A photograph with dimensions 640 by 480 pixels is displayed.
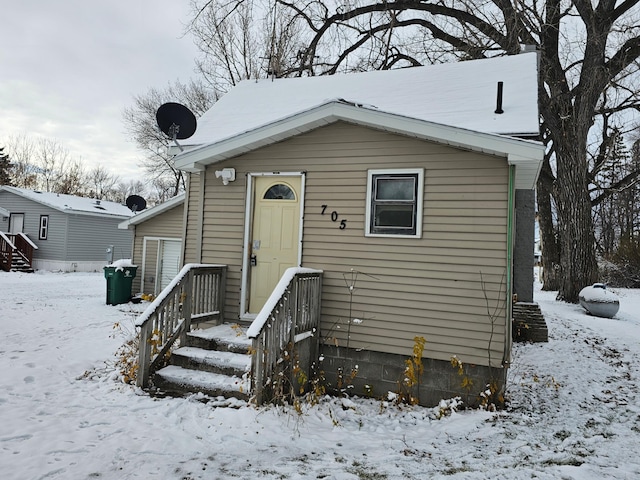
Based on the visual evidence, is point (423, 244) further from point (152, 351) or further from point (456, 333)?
point (152, 351)

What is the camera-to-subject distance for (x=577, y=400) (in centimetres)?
529

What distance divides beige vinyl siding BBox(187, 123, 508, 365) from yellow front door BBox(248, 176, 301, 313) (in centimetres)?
24

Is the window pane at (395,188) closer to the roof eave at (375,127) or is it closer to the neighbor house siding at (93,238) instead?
the roof eave at (375,127)

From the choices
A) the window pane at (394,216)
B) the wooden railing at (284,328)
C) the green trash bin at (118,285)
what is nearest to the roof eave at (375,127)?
the window pane at (394,216)

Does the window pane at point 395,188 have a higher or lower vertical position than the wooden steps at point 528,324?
higher

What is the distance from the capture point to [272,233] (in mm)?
6281

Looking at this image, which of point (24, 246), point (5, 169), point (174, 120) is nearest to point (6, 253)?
point (24, 246)

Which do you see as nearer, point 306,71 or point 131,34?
point 131,34

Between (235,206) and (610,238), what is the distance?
3096cm

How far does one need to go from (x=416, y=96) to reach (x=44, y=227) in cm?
2030

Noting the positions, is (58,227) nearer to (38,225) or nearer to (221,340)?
(38,225)

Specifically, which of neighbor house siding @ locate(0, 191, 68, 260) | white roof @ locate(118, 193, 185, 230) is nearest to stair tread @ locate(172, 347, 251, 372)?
white roof @ locate(118, 193, 185, 230)

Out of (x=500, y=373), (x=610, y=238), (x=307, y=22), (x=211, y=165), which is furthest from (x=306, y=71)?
(x=610, y=238)

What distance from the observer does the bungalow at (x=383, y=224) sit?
503 cm
